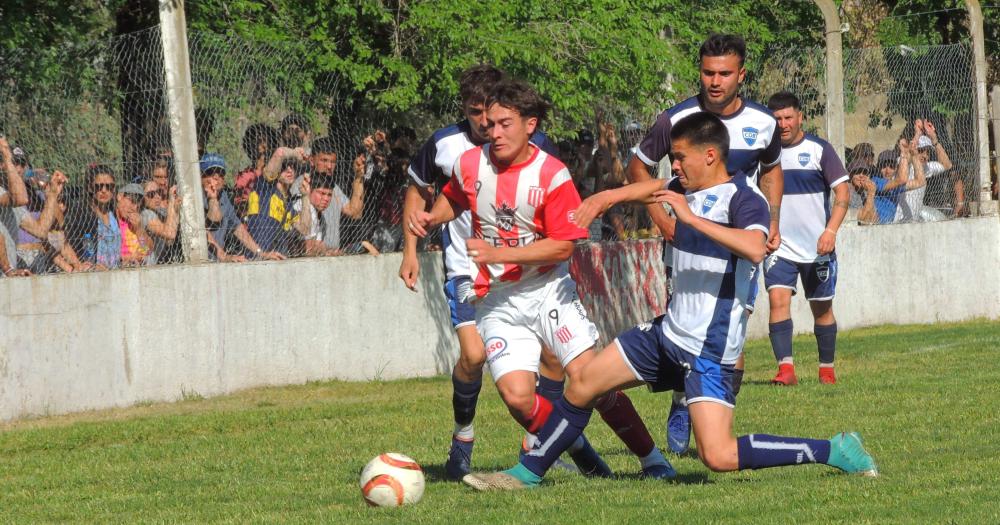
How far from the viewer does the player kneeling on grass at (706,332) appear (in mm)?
6555

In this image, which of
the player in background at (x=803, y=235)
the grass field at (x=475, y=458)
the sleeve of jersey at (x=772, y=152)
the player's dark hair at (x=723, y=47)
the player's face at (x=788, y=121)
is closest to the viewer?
the grass field at (x=475, y=458)

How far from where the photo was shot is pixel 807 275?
38.5ft

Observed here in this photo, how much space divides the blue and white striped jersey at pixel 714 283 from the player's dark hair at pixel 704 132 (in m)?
0.20

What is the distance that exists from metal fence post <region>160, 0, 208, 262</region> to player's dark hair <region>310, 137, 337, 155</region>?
1.06 meters

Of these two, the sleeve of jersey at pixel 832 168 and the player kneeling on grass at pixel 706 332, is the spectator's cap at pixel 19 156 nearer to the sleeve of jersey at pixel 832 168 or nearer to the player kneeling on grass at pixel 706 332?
the player kneeling on grass at pixel 706 332

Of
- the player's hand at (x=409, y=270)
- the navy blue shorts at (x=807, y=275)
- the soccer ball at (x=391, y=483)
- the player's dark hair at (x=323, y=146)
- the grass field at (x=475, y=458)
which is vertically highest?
the player's dark hair at (x=323, y=146)

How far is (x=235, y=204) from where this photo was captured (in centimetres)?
1184

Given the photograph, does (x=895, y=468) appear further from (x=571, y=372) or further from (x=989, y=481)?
(x=571, y=372)

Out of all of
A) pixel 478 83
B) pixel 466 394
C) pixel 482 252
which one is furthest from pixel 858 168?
pixel 482 252

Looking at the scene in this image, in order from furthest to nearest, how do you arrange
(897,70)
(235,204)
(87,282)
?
(897,70), (235,204), (87,282)

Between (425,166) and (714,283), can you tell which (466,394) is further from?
(714,283)

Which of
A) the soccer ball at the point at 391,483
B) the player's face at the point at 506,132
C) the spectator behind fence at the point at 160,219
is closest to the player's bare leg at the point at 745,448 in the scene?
the soccer ball at the point at 391,483

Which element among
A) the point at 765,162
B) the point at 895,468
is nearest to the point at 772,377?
the point at 765,162

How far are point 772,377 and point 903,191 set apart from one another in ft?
21.0
